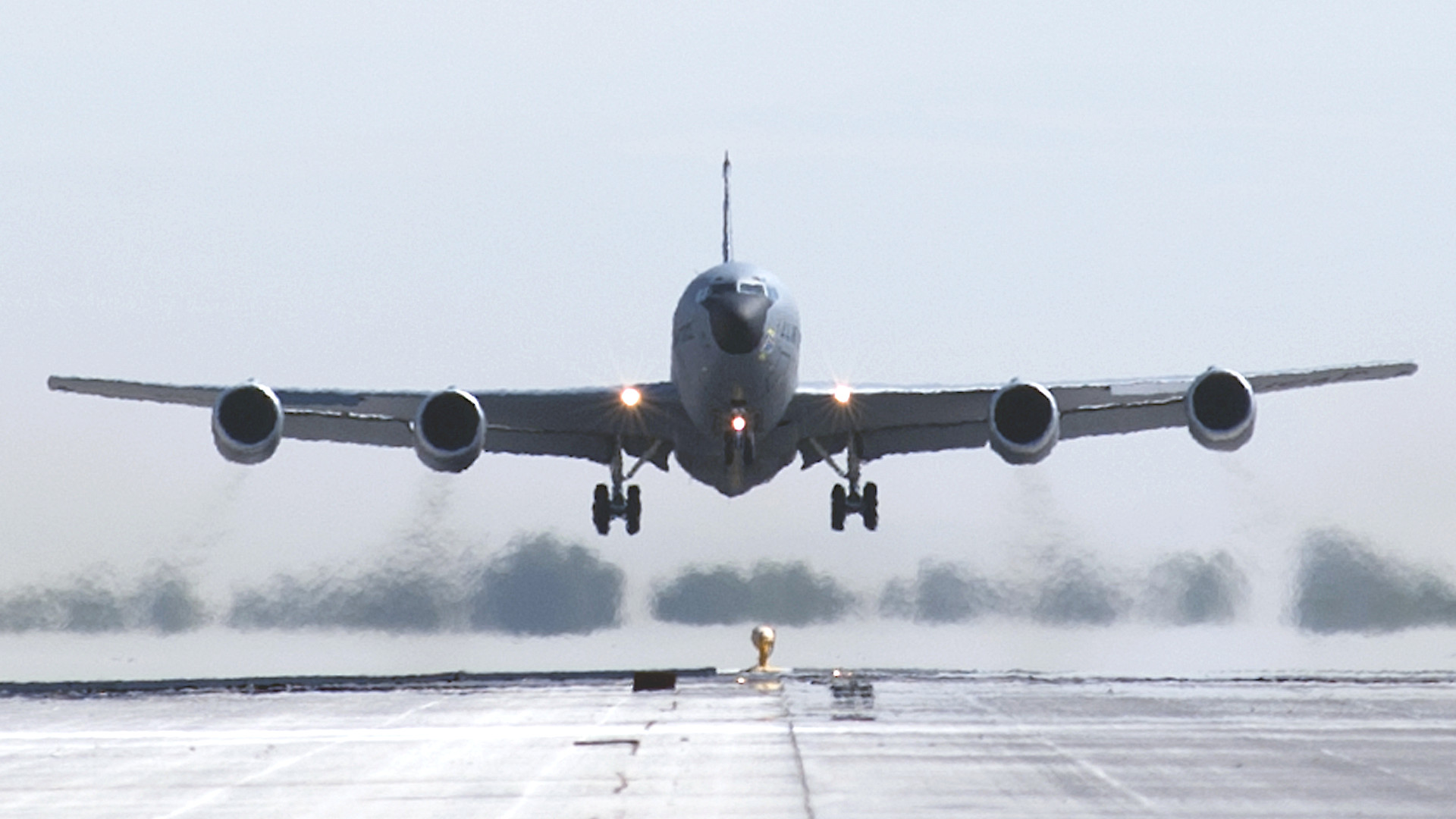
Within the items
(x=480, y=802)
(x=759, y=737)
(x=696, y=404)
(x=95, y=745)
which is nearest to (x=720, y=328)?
(x=696, y=404)

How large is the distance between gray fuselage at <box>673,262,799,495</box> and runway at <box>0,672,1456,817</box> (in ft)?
18.7

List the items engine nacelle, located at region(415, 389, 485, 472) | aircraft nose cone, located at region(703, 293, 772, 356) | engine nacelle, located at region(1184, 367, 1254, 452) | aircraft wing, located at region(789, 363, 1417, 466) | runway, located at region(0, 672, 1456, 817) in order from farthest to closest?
aircraft wing, located at region(789, 363, 1417, 466)
engine nacelle, located at region(415, 389, 485, 472)
engine nacelle, located at region(1184, 367, 1254, 452)
aircraft nose cone, located at region(703, 293, 772, 356)
runway, located at region(0, 672, 1456, 817)

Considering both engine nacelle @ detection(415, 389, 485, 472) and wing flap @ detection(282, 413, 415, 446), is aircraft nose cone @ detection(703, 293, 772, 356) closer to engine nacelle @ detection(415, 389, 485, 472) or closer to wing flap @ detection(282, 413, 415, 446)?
engine nacelle @ detection(415, 389, 485, 472)

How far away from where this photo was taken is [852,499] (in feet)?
162

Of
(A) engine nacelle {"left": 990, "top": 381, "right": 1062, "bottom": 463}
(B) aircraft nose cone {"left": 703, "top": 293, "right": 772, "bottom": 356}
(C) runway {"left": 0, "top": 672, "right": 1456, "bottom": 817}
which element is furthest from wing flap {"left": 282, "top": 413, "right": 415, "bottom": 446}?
(A) engine nacelle {"left": 990, "top": 381, "right": 1062, "bottom": 463}

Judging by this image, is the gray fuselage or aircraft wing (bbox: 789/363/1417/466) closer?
the gray fuselage

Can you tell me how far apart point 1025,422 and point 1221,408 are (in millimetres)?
3943

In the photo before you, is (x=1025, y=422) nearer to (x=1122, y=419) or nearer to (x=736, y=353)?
(x=1122, y=419)

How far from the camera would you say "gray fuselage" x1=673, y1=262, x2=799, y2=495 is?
135ft

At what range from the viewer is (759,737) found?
32.6 meters

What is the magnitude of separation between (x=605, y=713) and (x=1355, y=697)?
615 inches

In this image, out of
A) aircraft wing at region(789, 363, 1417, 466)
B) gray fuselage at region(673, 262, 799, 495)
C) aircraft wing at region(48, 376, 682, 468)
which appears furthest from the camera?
aircraft wing at region(48, 376, 682, 468)

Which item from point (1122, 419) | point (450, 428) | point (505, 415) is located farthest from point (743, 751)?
point (1122, 419)

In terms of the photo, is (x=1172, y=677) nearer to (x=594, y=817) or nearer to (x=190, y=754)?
(x=190, y=754)
